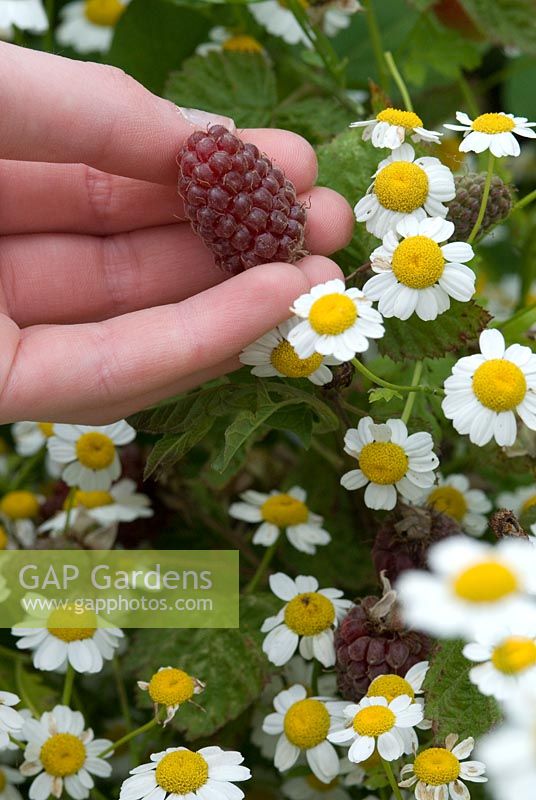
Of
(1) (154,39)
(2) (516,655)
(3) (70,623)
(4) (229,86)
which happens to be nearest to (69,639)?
(3) (70,623)

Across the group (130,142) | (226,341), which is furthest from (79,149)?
(226,341)

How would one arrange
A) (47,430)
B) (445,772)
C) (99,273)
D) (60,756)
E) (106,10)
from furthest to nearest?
(106,10) < (47,430) < (99,273) < (60,756) < (445,772)

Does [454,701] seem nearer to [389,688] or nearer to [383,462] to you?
[389,688]

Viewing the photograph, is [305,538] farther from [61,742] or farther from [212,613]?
[61,742]

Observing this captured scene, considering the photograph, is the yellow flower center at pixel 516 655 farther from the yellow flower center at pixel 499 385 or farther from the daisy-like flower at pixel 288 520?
the daisy-like flower at pixel 288 520

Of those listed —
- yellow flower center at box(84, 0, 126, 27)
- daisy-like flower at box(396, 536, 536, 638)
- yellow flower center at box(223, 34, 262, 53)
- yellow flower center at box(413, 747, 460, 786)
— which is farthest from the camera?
yellow flower center at box(84, 0, 126, 27)

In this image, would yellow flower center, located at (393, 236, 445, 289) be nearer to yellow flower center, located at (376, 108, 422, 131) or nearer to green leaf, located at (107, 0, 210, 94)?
yellow flower center, located at (376, 108, 422, 131)

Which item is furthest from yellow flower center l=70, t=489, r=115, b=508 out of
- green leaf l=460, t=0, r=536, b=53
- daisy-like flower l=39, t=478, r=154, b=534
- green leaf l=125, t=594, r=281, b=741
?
green leaf l=460, t=0, r=536, b=53
